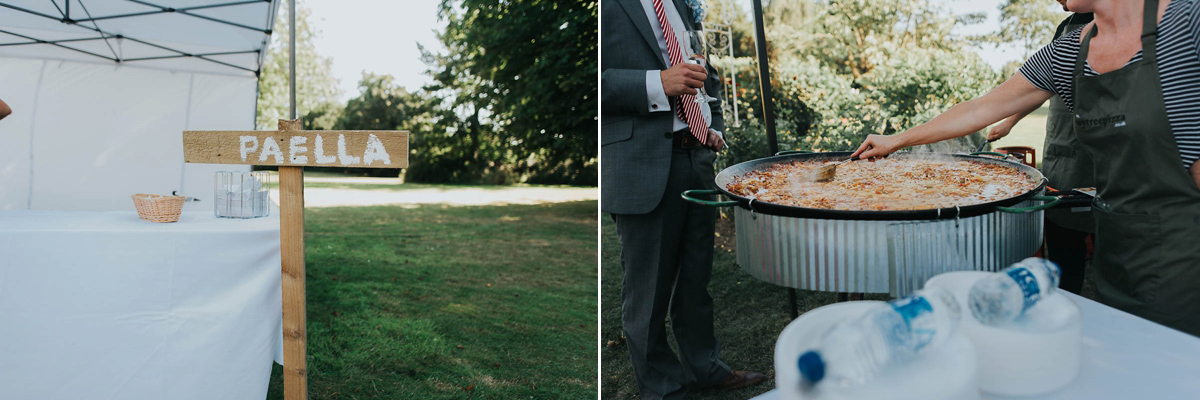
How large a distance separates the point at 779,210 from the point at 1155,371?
0.80 metres

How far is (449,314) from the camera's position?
15.9 feet

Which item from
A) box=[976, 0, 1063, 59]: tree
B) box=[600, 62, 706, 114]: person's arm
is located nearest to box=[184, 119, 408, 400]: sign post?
box=[600, 62, 706, 114]: person's arm

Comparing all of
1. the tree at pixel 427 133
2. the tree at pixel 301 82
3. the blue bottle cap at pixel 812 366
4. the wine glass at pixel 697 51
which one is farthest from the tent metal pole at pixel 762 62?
the tree at pixel 301 82

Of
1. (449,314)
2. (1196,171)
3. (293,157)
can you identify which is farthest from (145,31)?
(1196,171)

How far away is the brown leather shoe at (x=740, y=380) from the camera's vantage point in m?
2.94

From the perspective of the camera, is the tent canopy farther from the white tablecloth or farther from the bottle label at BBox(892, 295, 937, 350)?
the bottle label at BBox(892, 295, 937, 350)

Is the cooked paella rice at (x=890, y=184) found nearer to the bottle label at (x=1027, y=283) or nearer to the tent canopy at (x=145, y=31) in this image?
the bottle label at (x=1027, y=283)

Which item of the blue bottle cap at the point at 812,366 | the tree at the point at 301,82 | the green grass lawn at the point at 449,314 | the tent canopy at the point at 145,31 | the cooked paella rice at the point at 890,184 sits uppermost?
the tree at the point at 301,82

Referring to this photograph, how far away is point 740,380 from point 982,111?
5.14ft

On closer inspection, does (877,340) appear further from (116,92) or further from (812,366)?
(116,92)

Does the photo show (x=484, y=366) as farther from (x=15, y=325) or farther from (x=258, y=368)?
(x=15, y=325)

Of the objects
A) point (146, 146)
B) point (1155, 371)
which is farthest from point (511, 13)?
point (1155, 371)

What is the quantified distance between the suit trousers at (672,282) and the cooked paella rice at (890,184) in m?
0.36

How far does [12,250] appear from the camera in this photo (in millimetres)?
2383
